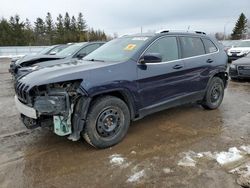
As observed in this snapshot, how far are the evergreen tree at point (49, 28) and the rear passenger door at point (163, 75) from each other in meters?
57.2

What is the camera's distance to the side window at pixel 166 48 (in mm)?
4633

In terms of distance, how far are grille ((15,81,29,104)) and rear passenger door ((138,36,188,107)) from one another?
1764mm

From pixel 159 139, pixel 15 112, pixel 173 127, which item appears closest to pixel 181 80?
pixel 173 127

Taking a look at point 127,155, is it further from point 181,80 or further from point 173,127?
point 181,80

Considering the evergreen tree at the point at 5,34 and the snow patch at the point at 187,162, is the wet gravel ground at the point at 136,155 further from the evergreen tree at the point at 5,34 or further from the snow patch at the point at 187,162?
the evergreen tree at the point at 5,34

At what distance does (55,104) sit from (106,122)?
0.87 m

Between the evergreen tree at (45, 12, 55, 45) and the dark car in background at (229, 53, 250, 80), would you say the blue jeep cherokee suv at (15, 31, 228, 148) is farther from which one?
the evergreen tree at (45, 12, 55, 45)

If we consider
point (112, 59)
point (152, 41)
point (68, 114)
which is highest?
point (152, 41)

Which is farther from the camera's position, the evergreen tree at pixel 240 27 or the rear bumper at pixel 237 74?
the evergreen tree at pixel 240 27

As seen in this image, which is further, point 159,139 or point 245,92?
point 245,92

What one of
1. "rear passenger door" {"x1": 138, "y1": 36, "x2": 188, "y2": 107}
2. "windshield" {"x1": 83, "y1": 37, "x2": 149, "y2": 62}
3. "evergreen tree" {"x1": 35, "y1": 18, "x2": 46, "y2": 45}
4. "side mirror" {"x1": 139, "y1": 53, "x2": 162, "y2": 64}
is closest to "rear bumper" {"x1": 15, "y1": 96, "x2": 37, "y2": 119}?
"windshield" {"x1": 83, "y1": 37, "x2": 149, "y2": 62}

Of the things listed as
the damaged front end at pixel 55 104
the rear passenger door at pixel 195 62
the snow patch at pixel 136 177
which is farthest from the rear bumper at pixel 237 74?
the damaged front end at pixel 55 104

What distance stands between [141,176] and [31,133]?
248 cm

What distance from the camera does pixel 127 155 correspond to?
151 inches
